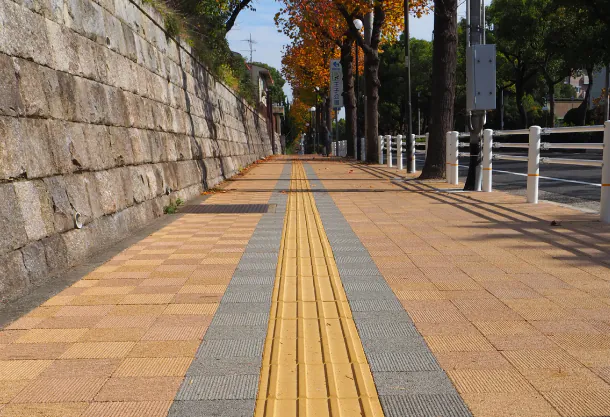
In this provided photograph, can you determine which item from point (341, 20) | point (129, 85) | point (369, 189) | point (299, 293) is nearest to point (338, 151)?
point (341, 20)

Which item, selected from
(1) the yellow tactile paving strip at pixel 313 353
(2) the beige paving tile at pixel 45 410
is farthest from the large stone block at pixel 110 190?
(2) the beige paving tile at pixel 45 410

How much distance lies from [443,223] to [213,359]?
553cm

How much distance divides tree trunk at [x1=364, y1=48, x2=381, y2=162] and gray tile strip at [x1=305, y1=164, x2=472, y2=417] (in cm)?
2266

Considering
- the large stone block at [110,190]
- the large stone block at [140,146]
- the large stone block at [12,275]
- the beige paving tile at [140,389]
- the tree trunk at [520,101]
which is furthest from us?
the tree trunk at [520,101]

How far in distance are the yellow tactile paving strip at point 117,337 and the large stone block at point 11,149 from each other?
104 centimetres

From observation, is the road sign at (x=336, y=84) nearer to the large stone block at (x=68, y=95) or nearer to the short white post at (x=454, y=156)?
the short white post at (x=454, y=156)

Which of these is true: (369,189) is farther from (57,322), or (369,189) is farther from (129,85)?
(57,322)

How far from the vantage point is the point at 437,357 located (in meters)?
3.38

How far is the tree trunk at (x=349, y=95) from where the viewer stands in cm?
3853

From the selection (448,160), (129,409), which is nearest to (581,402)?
A: (129,409)

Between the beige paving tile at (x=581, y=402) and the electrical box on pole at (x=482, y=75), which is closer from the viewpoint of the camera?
the beige paving tile at (x=581, y=402)

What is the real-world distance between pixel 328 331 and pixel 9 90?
3275mm

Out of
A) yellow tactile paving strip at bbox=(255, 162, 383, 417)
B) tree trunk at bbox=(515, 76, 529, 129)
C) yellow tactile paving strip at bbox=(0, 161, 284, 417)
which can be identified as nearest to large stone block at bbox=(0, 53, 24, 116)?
yellow tactile paving strip at bbox=(0, 161, 284, 417)

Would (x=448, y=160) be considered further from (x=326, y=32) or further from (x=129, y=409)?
(x=326, y=32)
